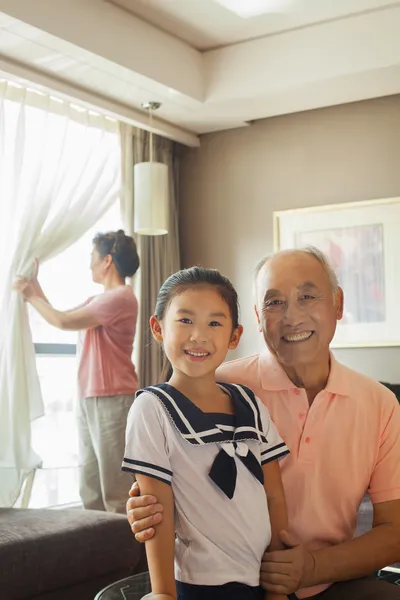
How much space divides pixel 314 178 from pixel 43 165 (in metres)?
1.69

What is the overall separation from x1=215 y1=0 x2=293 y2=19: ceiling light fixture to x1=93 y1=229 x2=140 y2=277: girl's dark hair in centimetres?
130

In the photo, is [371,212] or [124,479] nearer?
[124,479]

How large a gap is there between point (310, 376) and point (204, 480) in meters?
0.49

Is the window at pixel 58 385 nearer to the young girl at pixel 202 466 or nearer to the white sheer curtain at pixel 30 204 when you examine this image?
the white sheer curtain at pixel 30 204

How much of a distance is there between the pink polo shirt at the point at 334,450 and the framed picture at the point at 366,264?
9.74ft

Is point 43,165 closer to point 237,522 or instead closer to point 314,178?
point 314,178

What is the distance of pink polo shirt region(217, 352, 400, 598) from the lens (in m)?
1.77

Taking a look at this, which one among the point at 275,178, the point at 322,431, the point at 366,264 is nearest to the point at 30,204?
the point at 275,178

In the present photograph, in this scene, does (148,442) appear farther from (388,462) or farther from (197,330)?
(388,462)

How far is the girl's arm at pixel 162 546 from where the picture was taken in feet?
4.83

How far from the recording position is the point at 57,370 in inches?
184

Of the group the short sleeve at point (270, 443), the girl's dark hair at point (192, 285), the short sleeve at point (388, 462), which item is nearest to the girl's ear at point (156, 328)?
the girl's dark hair at point (192, 285)

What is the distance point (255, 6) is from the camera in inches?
165

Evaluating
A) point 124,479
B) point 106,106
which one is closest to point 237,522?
point 124,479
